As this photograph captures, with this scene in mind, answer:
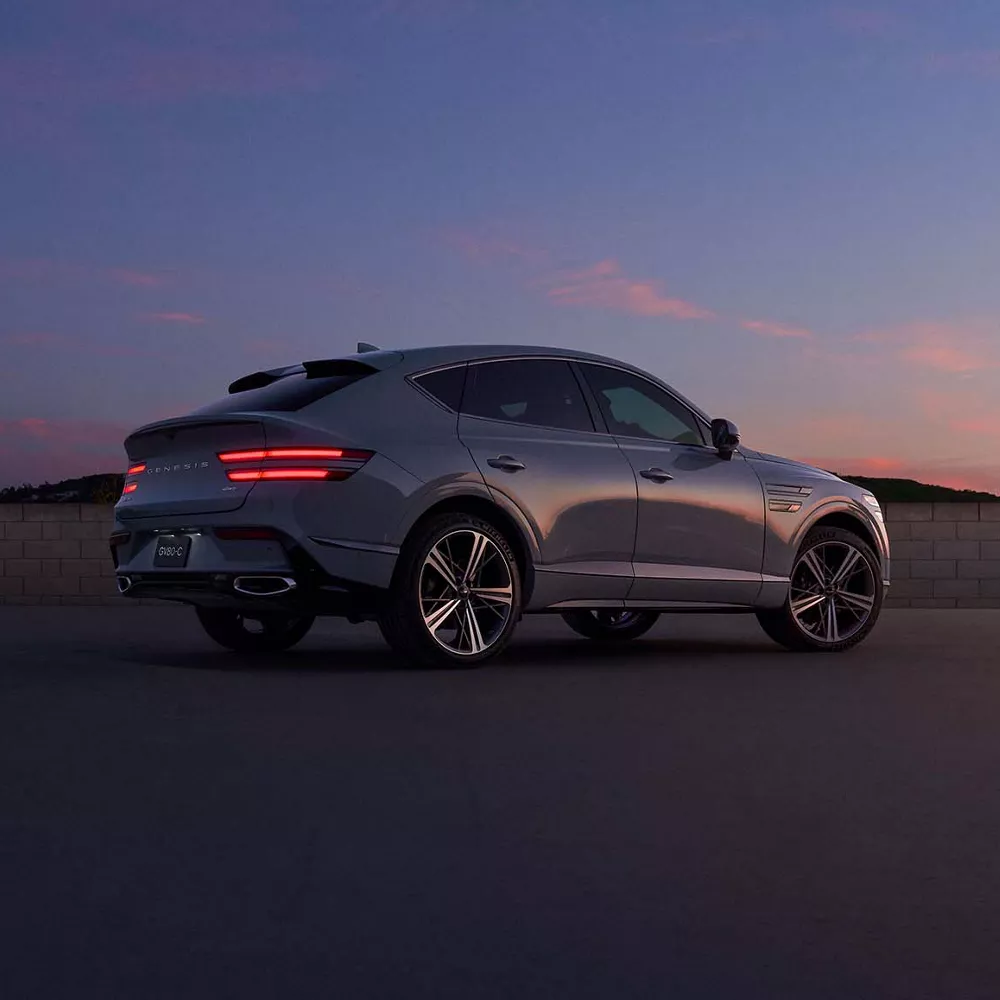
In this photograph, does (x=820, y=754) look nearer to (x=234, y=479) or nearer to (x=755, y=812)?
(x=755, y=812)

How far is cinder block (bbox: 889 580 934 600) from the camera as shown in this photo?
1823cm

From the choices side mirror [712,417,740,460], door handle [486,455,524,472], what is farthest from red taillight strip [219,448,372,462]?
side mirror [712,417,740,460]

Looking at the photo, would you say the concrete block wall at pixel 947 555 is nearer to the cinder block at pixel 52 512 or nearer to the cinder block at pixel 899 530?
the cinder block at pixel 899 530

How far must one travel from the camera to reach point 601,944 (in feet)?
11.4

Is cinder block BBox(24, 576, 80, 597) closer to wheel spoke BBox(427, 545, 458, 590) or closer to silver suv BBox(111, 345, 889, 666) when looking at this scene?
silver suv BBox(111, 345, 889, 666)

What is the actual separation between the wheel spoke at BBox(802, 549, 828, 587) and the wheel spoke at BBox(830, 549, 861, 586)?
8 cm

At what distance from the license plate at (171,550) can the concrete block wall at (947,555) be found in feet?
36.4

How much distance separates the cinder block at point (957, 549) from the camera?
18281 millimetres

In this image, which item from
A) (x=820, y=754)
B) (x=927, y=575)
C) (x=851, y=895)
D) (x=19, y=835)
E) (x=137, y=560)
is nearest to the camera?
(x=851, y=895)

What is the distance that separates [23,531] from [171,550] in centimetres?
937

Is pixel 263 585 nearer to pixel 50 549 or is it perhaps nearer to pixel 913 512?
pixel 50 549

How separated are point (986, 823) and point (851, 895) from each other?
1.04m

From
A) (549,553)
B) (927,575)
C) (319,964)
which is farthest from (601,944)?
(927,575)

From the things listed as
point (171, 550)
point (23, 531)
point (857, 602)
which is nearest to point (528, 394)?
point (171, 550)
